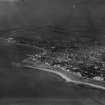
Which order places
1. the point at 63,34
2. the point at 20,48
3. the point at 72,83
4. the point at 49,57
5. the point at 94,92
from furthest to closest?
the point at 63,34 < the point at 20,48 < the point at 49,57 < the point at 72,83 < the point at 94,92

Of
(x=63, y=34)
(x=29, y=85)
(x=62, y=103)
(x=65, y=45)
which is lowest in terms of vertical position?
(x=62, y=103)

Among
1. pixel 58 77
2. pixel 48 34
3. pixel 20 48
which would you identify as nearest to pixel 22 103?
pixel 58 77

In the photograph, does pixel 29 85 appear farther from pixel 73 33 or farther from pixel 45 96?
pixel 73 33

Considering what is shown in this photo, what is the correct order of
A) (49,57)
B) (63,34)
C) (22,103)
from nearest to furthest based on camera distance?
(22,103) → (49,57) → (63,34)

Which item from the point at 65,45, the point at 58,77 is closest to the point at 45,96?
the point at 58,77

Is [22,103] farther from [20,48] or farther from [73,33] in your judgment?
[73,33]

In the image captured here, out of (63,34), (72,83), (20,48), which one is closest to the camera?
(72,83)

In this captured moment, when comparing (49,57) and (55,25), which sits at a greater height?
(55,25)

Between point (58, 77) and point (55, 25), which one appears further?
point (55, 25)

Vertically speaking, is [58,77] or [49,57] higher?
[49,57]
